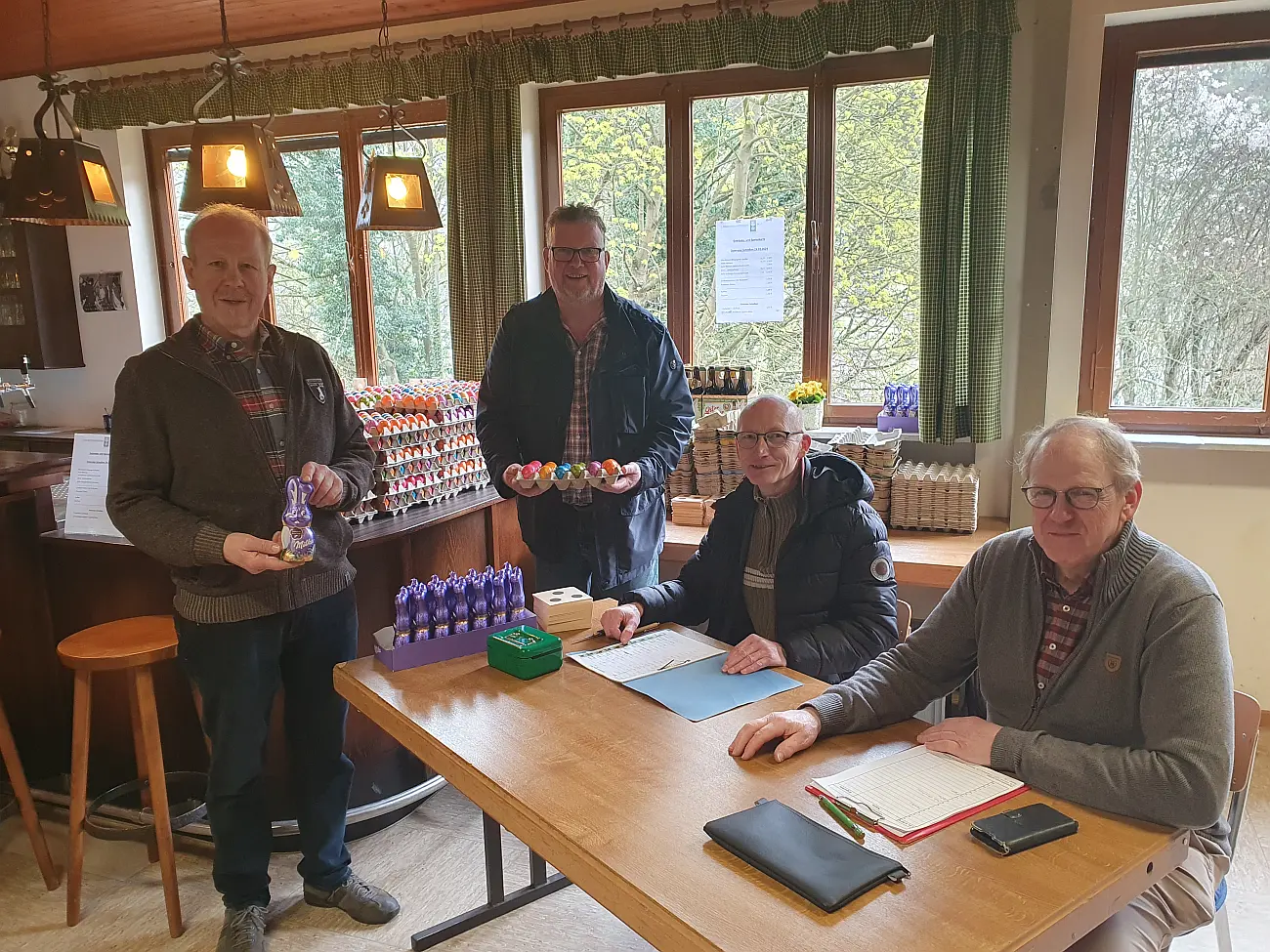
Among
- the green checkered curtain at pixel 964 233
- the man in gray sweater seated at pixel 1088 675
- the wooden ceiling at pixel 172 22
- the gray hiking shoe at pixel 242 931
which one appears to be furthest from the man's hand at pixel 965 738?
the wooden ceiling at pixel 172 22

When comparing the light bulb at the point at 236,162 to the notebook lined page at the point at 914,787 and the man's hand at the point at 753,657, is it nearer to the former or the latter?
the man's hand at the point at 753,657

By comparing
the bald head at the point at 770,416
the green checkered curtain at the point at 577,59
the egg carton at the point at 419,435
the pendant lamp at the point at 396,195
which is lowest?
the egg carton at the point at 419,435

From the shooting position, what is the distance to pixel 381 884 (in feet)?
7.97

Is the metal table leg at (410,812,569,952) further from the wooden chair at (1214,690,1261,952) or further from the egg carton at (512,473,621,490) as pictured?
the wooden chair at (1214,690,1261,952)

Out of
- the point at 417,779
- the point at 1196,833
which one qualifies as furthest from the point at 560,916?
the point at 1196,833

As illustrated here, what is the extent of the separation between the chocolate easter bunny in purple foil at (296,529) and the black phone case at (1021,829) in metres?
1.29

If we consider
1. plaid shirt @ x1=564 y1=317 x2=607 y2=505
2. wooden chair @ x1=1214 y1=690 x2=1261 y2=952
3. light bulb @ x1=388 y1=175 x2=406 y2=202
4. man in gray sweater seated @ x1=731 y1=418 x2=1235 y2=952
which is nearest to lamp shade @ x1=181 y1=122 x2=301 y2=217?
light bulb @ x1=388 y1=175 x2=406 y2=202

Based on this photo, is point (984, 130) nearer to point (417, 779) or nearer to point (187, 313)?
point (417, 779)

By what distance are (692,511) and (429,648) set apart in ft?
6.05

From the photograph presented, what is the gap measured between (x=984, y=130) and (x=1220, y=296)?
1.04 m

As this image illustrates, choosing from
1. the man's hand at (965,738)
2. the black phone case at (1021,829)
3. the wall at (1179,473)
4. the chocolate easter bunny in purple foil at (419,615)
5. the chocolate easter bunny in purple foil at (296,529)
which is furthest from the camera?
the wall at (1179,473)

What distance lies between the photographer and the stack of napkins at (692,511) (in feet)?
11.7

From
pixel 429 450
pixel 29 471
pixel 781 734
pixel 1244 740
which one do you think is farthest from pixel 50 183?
pixel 1244 740

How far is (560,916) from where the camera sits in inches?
89.9
